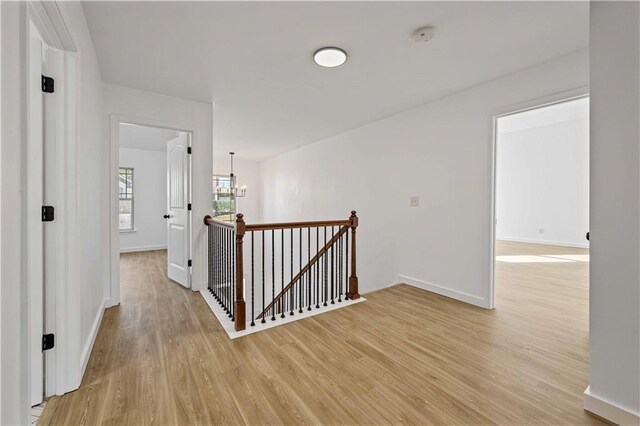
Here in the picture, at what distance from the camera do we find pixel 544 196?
279 inches

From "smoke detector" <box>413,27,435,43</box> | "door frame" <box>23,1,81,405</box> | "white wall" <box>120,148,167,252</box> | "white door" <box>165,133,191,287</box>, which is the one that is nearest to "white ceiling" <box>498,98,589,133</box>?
"smoke detector" <box>413,27,435,43</box>

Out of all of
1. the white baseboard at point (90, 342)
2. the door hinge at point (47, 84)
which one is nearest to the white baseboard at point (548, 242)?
the white baseboard at point (90, 342)

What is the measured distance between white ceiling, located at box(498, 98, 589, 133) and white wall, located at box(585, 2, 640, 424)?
4470 millimetres

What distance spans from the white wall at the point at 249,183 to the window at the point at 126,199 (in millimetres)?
2055

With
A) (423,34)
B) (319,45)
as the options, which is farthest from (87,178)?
(423,34)

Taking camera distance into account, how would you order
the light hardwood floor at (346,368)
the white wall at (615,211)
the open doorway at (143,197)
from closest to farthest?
the white wall at (615,211)
the light hardwood floor at (346,368)
the open doorway at (143,197)

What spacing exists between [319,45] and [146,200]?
6.16 meters

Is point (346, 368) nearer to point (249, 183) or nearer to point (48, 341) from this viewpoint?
point (48, 341)

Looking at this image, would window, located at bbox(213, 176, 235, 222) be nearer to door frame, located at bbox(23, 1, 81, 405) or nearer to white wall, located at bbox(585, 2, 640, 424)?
door frame, located at bbox(23, 1, 81, 405)

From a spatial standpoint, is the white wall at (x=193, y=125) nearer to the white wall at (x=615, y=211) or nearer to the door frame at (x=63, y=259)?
the door frame at (x=63, y=259)

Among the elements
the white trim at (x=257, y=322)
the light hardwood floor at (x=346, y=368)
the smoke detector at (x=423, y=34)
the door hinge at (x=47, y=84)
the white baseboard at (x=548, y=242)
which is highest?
the smoke detector at (x=423, y=34)

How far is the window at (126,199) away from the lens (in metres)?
6.44

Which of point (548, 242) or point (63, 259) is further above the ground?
point (63, 259)

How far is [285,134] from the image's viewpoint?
518 centimetres
